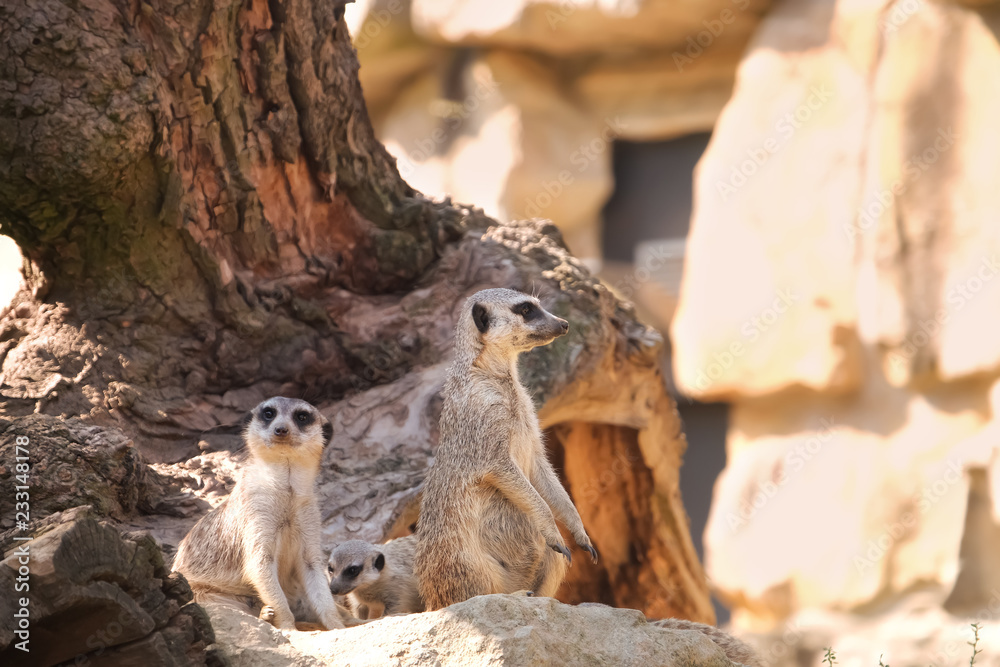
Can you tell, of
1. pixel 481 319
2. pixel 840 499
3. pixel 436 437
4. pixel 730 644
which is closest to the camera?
pixel 730 644

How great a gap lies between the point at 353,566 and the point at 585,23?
593 cm

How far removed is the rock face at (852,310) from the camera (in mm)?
7539

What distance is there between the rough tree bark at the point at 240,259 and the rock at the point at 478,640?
1.15 m

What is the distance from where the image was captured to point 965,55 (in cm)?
749

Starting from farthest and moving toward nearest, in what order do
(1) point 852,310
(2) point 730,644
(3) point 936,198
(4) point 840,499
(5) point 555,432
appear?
(4) point 840,499 < (1) point 852,310 < (3) point 936,198 < (5) point 555,432 < (2) point 730,644

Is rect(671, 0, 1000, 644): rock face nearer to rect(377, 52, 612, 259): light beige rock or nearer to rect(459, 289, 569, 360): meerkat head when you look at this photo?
rect(377, 52, 612, 259): light beige rock

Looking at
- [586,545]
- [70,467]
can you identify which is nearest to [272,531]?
[70,467]

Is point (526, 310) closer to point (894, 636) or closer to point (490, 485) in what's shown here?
point (490, 485)

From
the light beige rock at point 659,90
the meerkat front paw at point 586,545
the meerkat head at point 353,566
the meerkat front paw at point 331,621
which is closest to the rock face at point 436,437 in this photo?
the meerkat head at point 353,566

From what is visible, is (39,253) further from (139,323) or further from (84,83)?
(84,83)

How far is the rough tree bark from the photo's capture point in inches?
144

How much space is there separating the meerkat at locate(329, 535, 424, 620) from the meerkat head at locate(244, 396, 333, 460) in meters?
0.40

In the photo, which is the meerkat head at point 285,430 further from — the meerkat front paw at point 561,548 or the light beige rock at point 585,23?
the light beige rock at point 585,23

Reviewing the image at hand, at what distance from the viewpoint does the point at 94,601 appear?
81.9 inches
